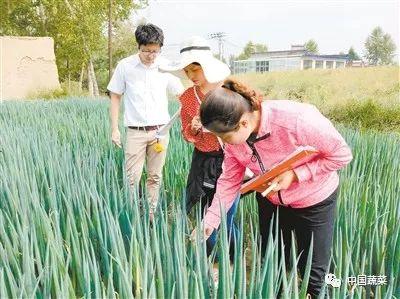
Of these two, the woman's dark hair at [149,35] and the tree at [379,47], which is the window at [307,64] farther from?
the woman's dark hair at [149,35]

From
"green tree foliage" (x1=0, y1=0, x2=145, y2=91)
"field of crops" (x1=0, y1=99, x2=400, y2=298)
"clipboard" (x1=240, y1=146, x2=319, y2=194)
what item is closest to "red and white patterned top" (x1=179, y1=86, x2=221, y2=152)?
"field of crops" (x1=0, y1=99, x2=400, y2=298)

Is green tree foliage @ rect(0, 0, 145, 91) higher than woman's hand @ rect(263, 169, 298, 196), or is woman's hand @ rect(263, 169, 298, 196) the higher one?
green tree foliage @ rect(0, 0, 145, 91)

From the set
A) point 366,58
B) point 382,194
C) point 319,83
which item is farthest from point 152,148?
point 366,58

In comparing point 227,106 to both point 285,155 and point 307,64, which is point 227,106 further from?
point 307,64

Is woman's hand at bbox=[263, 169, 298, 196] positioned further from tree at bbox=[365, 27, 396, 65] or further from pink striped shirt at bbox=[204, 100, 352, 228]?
tree at bbox=[365, 27, 396, 65]

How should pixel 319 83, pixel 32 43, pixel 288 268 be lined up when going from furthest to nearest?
pixel 319 83 < pixel 32 43 < pixel 288 268

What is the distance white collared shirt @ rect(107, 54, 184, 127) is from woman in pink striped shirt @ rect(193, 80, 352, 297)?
1.13 meters

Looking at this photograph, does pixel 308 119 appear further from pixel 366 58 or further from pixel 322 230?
pixel 366 58

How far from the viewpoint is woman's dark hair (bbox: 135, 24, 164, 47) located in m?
2.20

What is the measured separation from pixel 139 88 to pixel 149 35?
13.4 inches

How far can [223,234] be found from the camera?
1.06 meters

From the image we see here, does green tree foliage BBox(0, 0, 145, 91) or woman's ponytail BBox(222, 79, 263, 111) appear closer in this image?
woman's ponytail BBox(222, 79, 263, 111)

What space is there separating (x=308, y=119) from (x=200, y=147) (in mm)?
746

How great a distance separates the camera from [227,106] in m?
1.11
